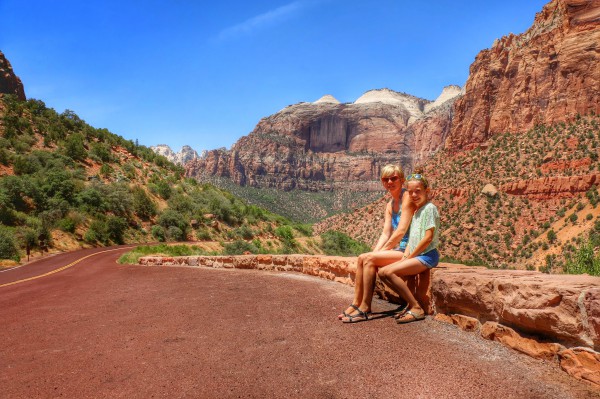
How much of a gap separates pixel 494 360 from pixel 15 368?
Result: 175 inches

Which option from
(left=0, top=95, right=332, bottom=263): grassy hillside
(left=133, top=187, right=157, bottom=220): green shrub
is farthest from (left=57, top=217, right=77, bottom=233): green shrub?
(left=133, top=187, right=157, bottom=220): green shrub

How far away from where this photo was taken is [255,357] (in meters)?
3.39

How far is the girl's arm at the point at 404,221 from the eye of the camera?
4.91 metres

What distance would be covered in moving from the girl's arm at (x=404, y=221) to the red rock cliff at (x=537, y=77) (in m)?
69.7

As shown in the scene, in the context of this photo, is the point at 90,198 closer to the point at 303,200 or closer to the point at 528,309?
the point at 528,309

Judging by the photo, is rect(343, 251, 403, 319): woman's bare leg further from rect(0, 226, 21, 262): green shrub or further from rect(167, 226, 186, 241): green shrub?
rect(167, 226, 186, 241): green shrub

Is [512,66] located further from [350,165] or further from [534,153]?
[350,165]

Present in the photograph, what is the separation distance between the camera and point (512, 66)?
7350cm

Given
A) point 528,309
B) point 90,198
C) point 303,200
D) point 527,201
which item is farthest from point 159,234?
point 303,200

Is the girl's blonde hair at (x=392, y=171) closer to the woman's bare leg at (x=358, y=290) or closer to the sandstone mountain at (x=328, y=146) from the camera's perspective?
the woman's bare leg at (x=358, y=290)

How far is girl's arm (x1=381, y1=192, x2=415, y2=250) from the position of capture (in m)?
4.91

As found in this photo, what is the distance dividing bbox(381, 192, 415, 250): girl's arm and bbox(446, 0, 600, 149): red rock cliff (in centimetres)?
6974

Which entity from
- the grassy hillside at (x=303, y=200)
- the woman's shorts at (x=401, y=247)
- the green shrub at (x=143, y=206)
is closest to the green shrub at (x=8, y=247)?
the green shrub at (x=143, y=206)

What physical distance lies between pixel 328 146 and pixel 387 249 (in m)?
181
